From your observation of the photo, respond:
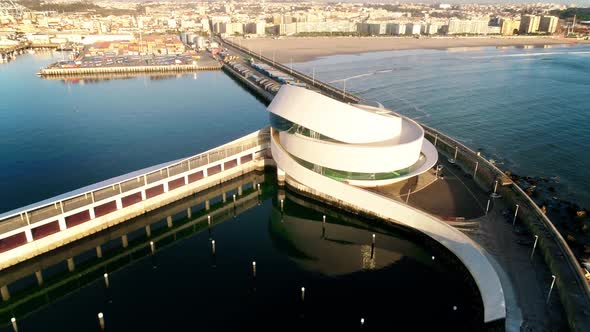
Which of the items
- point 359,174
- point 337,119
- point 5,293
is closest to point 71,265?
point 5,293

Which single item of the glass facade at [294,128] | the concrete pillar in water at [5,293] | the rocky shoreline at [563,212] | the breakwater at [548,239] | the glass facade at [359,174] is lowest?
the concrete pillar in water at [5,293]

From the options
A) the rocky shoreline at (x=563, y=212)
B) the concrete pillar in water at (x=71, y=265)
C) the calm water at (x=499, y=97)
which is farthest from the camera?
the calm water at (x=499, y=97)

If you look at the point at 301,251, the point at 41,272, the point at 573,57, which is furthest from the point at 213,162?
the point at 573,57

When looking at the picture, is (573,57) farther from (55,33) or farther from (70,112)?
(55,33)

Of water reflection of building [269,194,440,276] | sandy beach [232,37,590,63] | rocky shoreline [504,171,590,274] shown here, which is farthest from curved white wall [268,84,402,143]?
sandy beach [232,37,590,63]

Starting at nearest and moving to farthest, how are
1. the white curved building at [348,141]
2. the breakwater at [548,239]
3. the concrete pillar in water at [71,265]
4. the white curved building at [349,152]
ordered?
1. the breakwater at [548,239]
2. the concrete pillar in water at [71,265]
3. the white curved building at [349,152]
4. the white curved building at [348,141]

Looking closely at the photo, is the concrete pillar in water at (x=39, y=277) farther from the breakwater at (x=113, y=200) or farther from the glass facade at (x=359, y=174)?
the glass facade at (x=359, y=174)

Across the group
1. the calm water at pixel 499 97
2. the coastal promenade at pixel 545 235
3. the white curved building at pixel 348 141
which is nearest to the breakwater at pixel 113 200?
the white curved building at pixel 348 141
